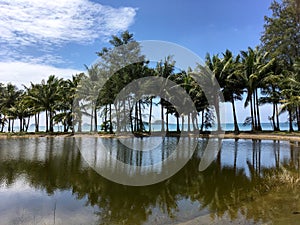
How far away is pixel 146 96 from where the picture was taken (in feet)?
114

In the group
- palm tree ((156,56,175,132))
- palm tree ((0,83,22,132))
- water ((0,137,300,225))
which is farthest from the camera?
palm tree ((0,83,22,132))

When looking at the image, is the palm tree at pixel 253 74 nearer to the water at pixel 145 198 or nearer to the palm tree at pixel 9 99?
the water at pixel 145 198

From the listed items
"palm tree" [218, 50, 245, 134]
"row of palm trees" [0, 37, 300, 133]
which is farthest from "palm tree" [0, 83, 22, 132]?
"palm tree" [218, 50, 245, 134]

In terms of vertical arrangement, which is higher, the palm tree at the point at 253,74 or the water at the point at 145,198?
the palm tree at the point at 253,74

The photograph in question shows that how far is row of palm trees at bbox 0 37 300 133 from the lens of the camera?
29453 millimetres

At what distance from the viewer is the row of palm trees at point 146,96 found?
96.6 feet

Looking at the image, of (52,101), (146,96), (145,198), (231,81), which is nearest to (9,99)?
(52,101)

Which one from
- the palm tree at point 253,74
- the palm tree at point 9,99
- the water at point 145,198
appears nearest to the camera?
the water at point 145,198

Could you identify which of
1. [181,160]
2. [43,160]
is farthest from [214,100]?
[43,160]

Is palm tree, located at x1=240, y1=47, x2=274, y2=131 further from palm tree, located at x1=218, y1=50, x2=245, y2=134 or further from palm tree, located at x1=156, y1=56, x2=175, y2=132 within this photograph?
palm tree, located at x1=156, y1=56, x2=175, y2=132

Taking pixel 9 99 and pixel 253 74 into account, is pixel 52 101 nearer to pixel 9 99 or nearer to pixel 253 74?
pixel 9 99

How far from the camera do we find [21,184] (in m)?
9.08

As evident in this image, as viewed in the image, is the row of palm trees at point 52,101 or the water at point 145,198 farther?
the row of palm trees at point 52,101

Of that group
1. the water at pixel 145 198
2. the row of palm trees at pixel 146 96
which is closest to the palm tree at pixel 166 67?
the row of palm trees at pixel 146 96
